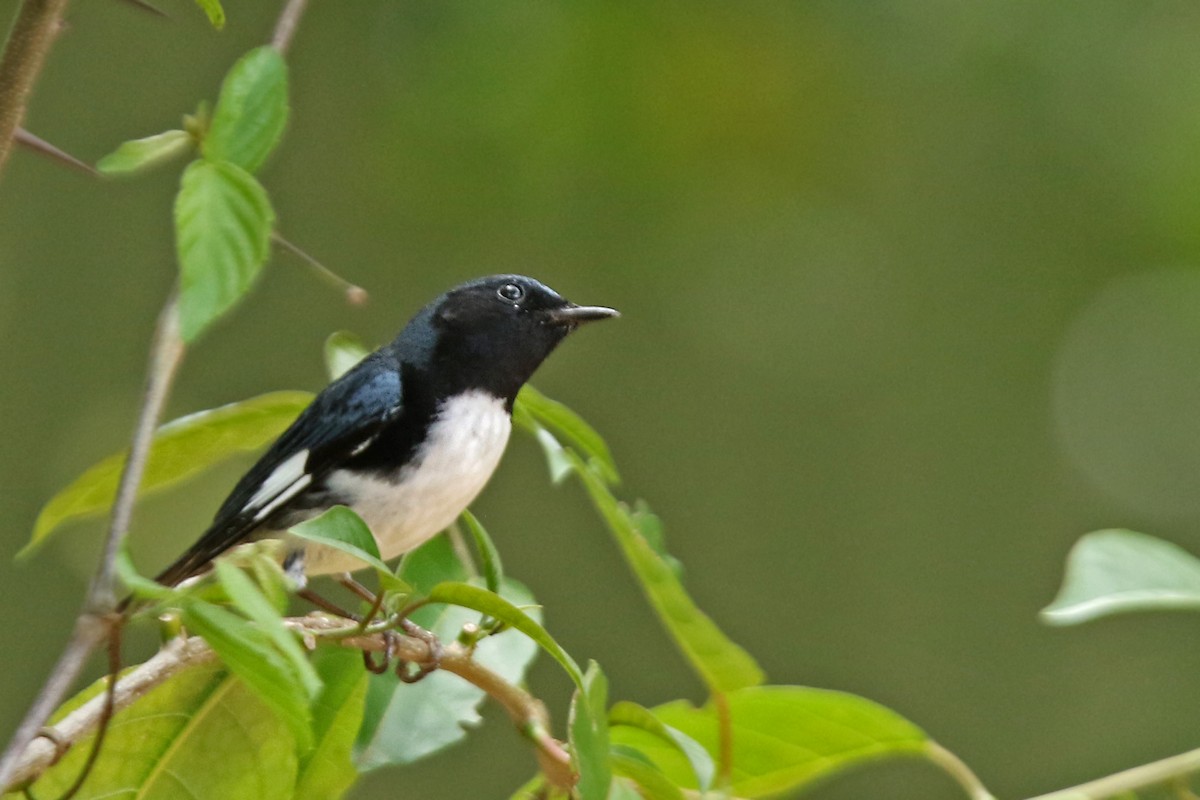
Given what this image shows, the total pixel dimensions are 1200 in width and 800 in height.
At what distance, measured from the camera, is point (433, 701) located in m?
1.73

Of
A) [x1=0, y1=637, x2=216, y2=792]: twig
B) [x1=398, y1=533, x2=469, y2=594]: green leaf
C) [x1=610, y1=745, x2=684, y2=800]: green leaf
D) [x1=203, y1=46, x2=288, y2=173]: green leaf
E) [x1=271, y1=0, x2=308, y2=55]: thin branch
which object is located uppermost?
[x1=271, y1=0, x2=308, y2=55]: thin branch

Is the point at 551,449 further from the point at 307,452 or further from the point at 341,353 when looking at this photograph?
the point at 307,452

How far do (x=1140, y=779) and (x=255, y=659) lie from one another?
1.00 m

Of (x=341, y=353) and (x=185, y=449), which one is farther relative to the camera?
(x=341, y=353)

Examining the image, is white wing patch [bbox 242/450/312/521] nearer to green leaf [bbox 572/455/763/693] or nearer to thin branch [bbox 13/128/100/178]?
green leaf [bbox 572/455/763/693]

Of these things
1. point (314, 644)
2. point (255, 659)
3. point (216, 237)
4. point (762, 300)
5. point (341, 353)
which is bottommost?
point (762, 300)

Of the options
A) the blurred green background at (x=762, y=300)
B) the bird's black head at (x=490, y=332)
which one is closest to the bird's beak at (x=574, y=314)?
the bird's black head at (x=490, y=332)

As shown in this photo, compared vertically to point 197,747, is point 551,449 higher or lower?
higher

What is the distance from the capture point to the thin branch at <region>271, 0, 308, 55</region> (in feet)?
4.39

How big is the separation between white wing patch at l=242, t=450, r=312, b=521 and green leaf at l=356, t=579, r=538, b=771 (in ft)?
1.66

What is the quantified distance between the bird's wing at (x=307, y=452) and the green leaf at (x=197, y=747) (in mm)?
657

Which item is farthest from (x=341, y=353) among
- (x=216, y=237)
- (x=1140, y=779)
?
(x=1140, y=779)

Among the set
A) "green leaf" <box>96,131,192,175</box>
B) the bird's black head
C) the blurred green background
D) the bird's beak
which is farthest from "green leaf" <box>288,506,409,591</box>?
the blurred green background

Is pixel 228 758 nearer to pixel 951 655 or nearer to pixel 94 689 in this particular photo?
pixel 94 689
